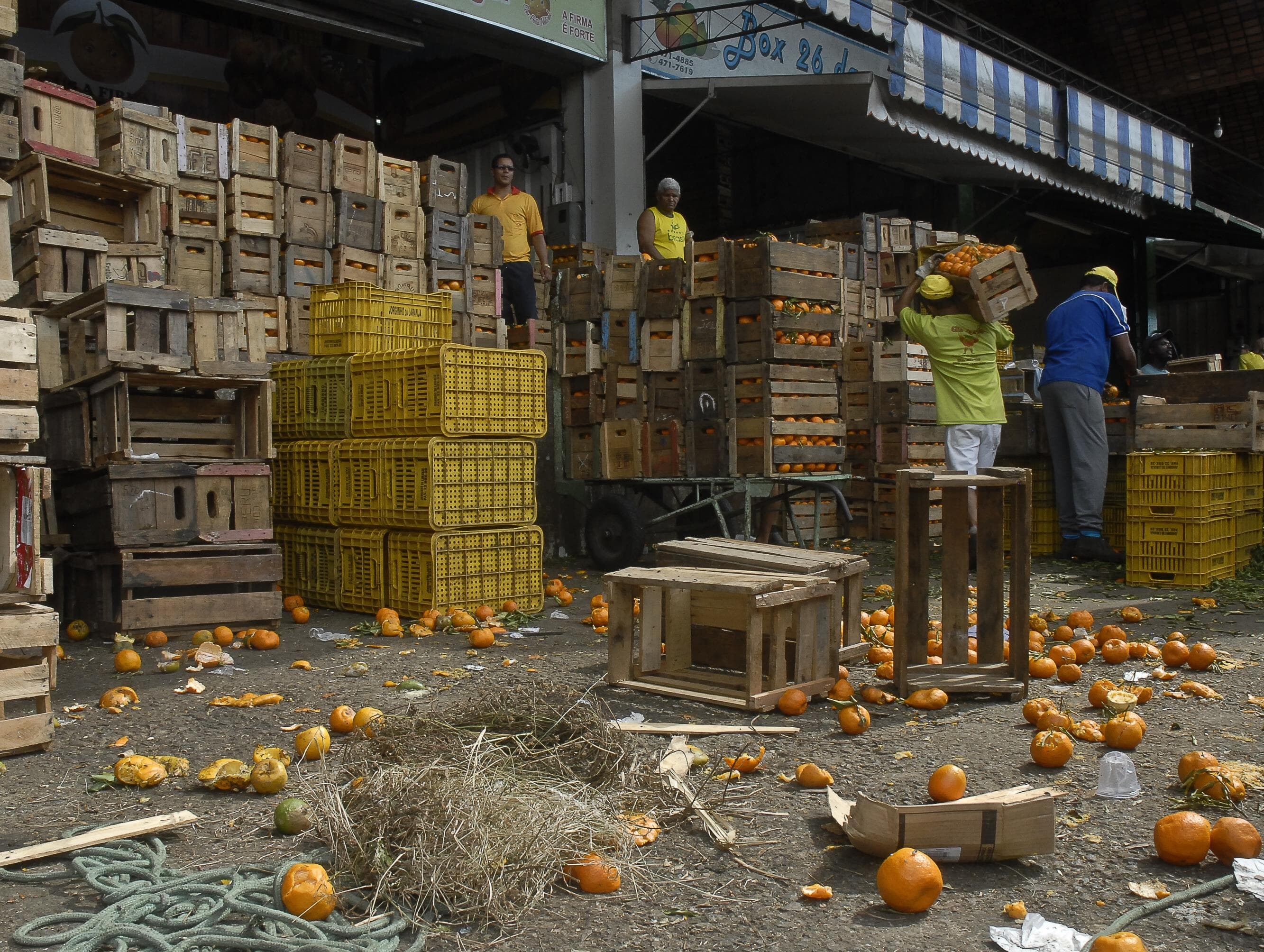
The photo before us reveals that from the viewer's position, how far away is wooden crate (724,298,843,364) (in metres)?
10.8

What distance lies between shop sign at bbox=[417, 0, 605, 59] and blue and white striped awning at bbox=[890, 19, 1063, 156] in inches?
159

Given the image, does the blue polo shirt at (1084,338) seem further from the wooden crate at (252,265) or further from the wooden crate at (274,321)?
the wooden crate at (252,265)

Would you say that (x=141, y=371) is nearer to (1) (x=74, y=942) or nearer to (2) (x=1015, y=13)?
(1) (x=74, y=942)

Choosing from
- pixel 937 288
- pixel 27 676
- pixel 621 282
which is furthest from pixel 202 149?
pixel 27 676

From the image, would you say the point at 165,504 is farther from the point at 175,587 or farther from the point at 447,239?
the point at 447,239

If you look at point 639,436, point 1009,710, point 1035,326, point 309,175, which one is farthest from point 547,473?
point 1035,326

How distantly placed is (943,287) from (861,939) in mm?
6954

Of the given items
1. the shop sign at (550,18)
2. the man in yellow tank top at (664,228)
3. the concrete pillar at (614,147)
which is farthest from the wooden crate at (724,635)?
the concrete pillar at (614,147)

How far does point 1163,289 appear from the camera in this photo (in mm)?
28781

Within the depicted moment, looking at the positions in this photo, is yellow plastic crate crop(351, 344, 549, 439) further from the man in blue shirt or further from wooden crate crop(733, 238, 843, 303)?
the man in blue shirt

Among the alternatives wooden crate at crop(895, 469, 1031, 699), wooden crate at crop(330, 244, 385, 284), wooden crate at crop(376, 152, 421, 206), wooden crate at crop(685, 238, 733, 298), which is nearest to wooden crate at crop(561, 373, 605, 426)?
wooden crate at crop(685, 238, 733, 298)

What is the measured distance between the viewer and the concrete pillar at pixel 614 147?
15422 millimetres

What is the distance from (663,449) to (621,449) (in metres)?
0.43

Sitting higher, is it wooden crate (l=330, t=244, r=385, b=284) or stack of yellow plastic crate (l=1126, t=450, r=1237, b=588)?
wooden crate (l=330, t=244, r=385, b=284)
